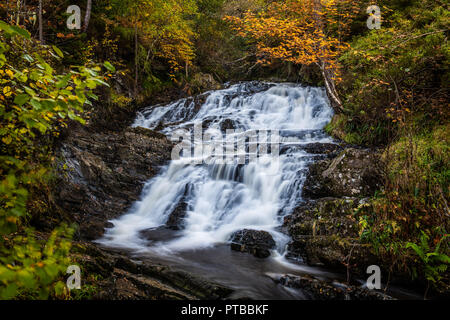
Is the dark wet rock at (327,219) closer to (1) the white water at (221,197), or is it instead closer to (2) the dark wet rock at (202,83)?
(1) the white water at (221,197)

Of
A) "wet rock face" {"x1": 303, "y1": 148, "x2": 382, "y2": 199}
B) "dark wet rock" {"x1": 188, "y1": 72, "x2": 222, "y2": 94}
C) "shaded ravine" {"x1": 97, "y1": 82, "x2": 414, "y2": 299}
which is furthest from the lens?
"dark wet rock" {"x1": 188, "y1": 72, "x2": 222, "y2": 94}

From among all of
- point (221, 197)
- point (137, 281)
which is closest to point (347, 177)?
point (221, 197)

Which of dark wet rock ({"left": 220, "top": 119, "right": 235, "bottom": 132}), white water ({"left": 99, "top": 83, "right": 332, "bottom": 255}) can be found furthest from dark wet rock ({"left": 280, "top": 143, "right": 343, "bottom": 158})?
dark wet rock ({"left": 220, "top": 119, "right": 235, "bottom": 132})

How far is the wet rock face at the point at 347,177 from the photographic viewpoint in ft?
19.6

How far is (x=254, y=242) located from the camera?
5594 millimetres

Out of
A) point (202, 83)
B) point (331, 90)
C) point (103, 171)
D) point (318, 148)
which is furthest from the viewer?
point (202, 83)

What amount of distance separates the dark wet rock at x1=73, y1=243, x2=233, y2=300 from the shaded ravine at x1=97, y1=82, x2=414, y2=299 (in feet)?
→ 2.19

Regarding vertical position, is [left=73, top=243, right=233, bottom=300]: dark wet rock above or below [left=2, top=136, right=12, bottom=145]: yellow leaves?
below

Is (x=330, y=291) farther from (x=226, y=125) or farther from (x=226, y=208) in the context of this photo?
(x=226, y=125)

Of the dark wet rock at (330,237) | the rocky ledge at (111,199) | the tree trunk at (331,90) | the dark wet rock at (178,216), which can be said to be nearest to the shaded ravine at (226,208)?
the dark wet rock at (178,216)

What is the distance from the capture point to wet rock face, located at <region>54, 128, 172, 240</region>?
6262mm

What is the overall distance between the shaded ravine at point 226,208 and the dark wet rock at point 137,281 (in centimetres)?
67

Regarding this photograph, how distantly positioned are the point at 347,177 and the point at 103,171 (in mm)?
6308

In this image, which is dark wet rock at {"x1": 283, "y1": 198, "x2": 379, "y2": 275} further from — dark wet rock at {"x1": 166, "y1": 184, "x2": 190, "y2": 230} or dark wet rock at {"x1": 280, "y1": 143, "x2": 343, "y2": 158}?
dark wet rock at {"x1": 280, "y1": 143, "x2": 343, "y2": 158}
